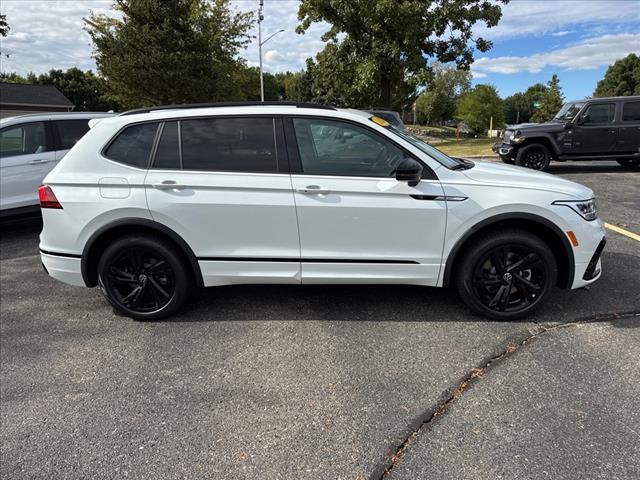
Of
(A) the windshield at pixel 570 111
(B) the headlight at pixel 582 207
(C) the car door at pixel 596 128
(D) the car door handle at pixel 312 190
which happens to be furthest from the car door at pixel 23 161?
(A) the windshield at pixel 570 111

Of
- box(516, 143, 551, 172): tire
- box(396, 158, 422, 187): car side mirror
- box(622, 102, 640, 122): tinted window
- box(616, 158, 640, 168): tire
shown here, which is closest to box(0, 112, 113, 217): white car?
box(396, 158, 422, 187): car side mirror

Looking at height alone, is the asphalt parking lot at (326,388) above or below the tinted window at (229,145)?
below

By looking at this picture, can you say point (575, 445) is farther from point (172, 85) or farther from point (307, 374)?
point (172, 85)

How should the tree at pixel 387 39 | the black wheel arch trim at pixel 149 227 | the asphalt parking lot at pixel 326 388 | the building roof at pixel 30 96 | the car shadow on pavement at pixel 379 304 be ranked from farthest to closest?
1. the building roof at pixel 30 96
2. the tree at pixel 387 39
3. the car shadow on pavement at pixel 379 304
4. the black wheel arch trim at pixel 149 227
5. the asphalt parking lot at pixel 326 388

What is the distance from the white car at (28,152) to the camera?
6926mm

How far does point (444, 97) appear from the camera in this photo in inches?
3132

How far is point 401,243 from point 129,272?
2334mm

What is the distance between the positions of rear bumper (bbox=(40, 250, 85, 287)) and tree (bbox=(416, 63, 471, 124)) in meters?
75.7

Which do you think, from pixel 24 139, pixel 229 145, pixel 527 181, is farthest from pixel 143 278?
pixel 24 139

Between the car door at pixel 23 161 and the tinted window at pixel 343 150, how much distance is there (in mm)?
5251

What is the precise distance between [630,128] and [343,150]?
11080mm

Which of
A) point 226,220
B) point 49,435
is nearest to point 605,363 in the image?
point 226,220

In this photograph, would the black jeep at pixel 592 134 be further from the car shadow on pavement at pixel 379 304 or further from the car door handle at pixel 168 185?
the car door handle at pixel 168 185

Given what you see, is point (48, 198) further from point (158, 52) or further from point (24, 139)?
point (158, 52)
